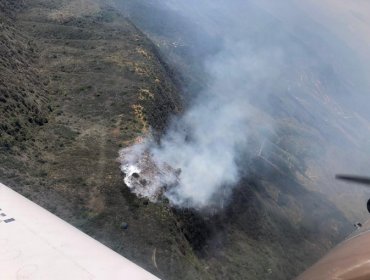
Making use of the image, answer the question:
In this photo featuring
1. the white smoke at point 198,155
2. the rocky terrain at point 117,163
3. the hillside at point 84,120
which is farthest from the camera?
the white smoke at point 198,155

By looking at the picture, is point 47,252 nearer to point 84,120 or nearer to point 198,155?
point 84,120

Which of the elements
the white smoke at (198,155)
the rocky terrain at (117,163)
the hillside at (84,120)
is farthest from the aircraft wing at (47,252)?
the white smoke at (198,155)

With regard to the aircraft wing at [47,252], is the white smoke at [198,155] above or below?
below

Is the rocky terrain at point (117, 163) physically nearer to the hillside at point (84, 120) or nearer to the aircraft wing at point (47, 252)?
the hillside at point (84, 120)

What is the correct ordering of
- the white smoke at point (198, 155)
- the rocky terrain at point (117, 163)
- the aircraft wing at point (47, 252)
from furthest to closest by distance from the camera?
the white smoke at point (198, 155) → the rocky terrain at point (117, 163) → the aircraft wing at point (47, 252)

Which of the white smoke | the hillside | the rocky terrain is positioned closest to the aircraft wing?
the rocky terrain

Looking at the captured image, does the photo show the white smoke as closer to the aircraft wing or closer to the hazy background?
the hazy background

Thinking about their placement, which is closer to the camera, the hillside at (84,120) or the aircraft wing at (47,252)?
the aircraft wing at (47,252)

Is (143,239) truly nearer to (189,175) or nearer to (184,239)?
(184,239)
